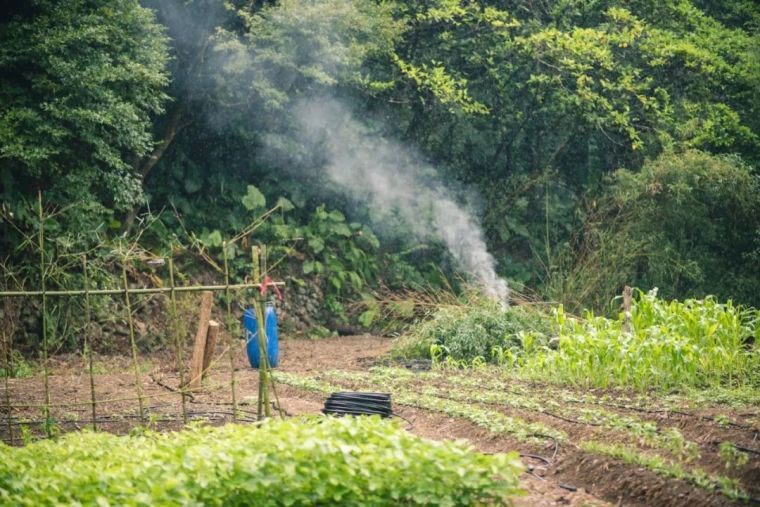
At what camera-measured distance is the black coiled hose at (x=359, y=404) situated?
7.22 metres

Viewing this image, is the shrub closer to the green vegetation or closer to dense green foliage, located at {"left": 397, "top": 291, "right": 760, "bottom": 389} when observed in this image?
dense green foliage, located at {"left": 397, "top": 291, "right": 760, "bottom": 389}

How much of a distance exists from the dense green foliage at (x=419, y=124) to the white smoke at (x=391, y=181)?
238 mm

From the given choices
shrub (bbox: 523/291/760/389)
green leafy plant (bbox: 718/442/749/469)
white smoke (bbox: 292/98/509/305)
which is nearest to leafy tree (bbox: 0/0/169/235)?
white smoke (bbox: 292/98/509/305)

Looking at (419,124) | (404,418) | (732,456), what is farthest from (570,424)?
(419,124)

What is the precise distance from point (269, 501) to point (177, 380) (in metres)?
6.12

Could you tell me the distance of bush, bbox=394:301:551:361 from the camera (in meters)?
11.6

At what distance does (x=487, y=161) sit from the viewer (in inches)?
730

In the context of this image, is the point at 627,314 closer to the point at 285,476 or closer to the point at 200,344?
the point at 200,344

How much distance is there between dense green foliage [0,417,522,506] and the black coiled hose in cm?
227

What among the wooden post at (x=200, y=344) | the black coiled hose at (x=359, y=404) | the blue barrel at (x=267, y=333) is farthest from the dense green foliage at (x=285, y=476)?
the blue barrel at (x=267, y=333)

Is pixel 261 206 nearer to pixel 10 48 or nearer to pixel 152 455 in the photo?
pixel 10 48

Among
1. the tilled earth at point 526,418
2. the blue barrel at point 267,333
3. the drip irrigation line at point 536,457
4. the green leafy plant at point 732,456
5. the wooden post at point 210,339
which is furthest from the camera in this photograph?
the blue barrel at point 267,333

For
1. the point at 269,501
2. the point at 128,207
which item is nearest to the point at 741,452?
the point at 269,501

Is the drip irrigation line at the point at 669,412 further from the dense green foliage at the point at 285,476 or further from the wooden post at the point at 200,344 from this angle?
the wooden post at the point at 200,344
